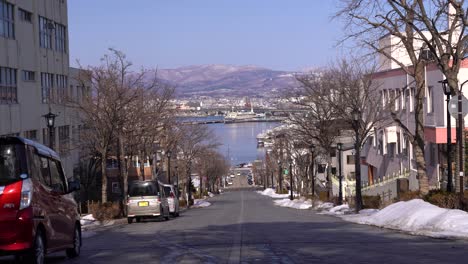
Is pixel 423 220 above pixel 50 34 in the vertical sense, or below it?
below

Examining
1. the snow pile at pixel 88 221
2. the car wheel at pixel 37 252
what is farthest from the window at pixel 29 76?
the car wheel at pixel 37 252

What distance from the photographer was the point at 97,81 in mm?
38969

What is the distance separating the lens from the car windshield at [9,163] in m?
10.8

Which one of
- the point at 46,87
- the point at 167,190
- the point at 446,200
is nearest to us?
the point at 446,200

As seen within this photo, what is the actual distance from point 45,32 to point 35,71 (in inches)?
149

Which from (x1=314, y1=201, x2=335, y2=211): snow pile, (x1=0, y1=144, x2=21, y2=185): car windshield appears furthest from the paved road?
(x1=314, y1=201, x2=335, y2=211): snow pile

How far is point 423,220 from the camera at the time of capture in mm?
18734

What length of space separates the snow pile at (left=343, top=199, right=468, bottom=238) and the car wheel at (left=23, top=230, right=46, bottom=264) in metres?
9.33

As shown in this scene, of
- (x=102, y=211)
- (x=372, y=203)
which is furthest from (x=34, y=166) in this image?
(x=372, y=203)

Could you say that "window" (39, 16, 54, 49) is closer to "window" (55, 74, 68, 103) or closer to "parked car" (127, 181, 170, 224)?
"window" (55, 74, 68, 103)

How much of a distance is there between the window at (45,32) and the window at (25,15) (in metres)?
1.90

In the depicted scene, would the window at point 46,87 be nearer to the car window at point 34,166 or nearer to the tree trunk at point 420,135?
the tree trunk at point 420,135

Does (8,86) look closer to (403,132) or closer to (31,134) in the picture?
(31,134)

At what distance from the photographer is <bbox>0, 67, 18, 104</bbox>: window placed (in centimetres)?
3984
